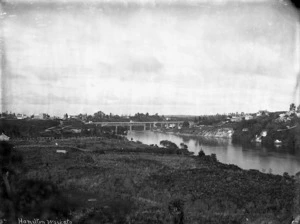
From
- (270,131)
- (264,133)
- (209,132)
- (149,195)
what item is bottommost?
(149,195)

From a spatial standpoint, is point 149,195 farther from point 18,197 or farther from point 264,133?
point 264,133

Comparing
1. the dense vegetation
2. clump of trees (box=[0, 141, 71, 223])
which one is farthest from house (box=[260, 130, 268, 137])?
clump of trees (box=[0, 141, 71, 223])

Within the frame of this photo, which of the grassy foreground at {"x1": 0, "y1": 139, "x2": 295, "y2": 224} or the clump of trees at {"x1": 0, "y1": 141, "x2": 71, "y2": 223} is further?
the grassy foreground at {"x1": 0, "y1": 139, "x2": 295, "y2": 224}

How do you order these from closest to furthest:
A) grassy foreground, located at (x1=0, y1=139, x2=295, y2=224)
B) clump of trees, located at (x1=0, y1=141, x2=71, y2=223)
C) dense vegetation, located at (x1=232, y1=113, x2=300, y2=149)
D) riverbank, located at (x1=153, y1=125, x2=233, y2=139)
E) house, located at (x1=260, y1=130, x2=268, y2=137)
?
clump of trees, located at (x1=0, y1=141, x2=71, y2=223) → grassy foreground, located at (x1=0, y1=139, x2=295, y2=224) → dense vegetation, located at (x1=232, y1=113, x2=300, y2=149) → house, located at (x1=260, y1=130, x2=268, y2=137) → riverbank, located at (x1=153, y1=125, x2=233, y2=139)

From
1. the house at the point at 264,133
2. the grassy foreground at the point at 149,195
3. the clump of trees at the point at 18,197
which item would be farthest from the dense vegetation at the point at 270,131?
the clump of trees at the point at 18,197

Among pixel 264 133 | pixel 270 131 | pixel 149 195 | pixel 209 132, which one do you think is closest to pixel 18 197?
pixel 149 195

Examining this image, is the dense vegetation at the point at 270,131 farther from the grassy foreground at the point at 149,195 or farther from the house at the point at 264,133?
the grassy foreground at the point at 149,195

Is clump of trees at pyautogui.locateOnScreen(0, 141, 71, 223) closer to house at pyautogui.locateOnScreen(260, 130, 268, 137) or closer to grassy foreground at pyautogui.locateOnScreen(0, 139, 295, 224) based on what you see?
grassy foreground at pyautogui.locateOnScreen(0, 139, 295, 224)

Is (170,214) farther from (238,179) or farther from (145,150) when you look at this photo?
(145,150)
